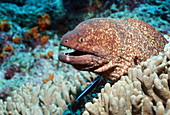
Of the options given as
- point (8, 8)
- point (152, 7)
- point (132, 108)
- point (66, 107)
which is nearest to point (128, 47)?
point (132, 108)

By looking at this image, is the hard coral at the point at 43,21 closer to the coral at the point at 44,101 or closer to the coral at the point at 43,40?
the coral at the point at 43,40

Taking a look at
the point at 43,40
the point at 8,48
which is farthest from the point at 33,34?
the point at 8,48

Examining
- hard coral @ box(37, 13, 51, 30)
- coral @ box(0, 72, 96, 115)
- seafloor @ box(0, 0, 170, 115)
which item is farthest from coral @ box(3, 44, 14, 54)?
coral @ box(0, 72, 96, 115)

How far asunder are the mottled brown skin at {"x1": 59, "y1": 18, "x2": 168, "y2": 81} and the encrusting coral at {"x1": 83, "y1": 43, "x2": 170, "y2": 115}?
0.39 metres

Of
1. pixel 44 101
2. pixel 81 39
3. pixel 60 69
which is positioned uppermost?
pixel 81 39

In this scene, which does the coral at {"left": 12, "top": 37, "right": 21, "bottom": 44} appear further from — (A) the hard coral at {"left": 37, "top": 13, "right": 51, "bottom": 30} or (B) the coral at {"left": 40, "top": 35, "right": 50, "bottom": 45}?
(A) the hard coral at {"left": 37, "top": 13, "right": 51, "bottom": 30}

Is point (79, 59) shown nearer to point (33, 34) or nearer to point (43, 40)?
point (43, 40)

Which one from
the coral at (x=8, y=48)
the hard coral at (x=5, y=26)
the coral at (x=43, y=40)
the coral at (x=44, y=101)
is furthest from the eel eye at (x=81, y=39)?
the hard coral at (x=5, y=26)

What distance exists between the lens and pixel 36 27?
614 centimetres

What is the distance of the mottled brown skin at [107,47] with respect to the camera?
1.87m

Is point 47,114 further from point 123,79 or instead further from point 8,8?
point 8,8

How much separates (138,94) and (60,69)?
3774mm

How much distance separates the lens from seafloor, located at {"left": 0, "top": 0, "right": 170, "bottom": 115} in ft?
4.62

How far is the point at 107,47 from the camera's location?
1979 mm
